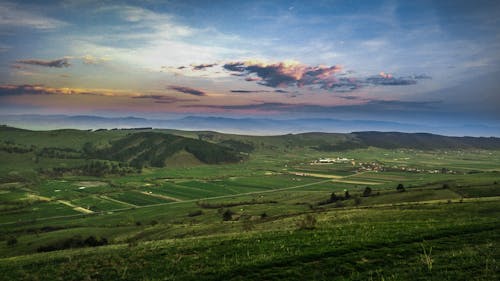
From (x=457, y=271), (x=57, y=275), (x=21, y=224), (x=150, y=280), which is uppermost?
(x=457, y=271)

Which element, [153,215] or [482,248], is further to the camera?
[153,215]

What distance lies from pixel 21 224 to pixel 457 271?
203 metres

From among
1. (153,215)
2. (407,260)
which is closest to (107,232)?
(153,215)

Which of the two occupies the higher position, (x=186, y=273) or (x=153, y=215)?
(x=186, y=273)

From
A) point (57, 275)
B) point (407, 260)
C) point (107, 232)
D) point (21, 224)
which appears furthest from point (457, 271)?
point (21, 224)

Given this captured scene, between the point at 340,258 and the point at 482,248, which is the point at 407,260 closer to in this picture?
the point at 340,258

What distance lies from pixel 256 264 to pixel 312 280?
15.3 feet

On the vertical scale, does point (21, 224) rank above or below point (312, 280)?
below

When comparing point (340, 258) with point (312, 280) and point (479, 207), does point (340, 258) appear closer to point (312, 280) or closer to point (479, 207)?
point (312, 280)

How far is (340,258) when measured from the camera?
22.0 meters

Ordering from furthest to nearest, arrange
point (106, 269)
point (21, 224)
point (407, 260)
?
1. point (21, 224)
2. point (106, 269)
3. point (407, 260)

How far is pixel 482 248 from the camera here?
873 inches

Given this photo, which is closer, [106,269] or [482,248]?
[482,248]

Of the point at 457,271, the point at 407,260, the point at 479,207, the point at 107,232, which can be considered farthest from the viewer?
the point at 107,232
